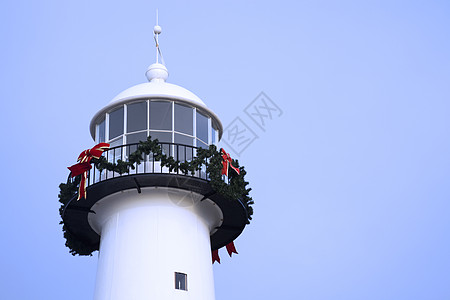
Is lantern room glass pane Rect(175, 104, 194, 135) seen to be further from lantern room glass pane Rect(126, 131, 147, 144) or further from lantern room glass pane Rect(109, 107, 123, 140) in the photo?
lantern room glass pane Rect(109, 107, 123, 140)

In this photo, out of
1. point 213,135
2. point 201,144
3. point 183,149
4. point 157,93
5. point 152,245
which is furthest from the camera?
point 213,135

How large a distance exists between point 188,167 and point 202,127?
9.03 feet

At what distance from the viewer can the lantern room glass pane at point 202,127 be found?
1122 inches

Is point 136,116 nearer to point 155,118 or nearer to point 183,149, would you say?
point 155,118

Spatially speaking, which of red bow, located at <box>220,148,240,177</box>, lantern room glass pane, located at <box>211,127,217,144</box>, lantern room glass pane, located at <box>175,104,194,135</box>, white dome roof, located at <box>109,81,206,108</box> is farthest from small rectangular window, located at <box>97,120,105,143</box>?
red bow, located at <box>220,148,240,177</box>

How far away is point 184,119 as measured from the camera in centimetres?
2830

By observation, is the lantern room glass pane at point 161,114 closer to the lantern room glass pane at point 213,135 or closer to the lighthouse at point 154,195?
the lighthouse at point 154,195

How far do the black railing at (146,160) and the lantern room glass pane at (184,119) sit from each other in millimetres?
790

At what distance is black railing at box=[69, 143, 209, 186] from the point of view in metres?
26.8

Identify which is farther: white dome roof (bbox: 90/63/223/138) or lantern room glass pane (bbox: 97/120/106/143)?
lantern room glass pane (bbox: 97/120/106/143)

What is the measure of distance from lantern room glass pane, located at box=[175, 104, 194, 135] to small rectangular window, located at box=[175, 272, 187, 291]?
511 cm

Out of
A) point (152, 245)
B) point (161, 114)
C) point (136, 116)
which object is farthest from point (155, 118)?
point (152, 245)

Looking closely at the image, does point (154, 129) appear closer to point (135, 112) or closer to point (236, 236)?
point (135, 112)

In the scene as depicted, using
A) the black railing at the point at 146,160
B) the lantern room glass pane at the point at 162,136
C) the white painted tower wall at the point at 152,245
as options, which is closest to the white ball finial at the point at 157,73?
the lantern room glass pane at the point at 162,136
